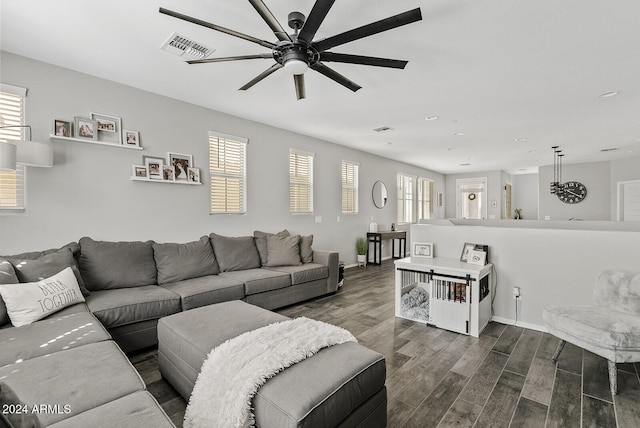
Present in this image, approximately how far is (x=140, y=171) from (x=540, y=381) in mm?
4408

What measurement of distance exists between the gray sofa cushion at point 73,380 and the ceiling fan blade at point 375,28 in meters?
2.16

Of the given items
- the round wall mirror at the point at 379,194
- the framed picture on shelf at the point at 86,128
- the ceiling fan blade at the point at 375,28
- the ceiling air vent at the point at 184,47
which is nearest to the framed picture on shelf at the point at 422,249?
the ceiling fan blade at the point at 375,28

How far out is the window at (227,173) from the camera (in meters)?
4.30

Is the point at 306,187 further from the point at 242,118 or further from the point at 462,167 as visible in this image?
the point at 462,167

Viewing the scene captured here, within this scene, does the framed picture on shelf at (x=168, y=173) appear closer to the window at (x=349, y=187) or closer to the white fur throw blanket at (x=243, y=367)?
the white fur throw blanket at (x=243, y=367)

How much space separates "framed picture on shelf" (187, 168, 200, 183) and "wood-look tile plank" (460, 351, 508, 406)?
12.3 ft

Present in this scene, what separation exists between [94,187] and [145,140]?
792mm

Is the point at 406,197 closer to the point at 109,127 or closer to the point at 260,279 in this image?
the point at 260,279

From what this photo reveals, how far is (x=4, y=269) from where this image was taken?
224cm

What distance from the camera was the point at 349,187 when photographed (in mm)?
6684

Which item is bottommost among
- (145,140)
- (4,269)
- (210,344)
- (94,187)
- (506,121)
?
(210,344)

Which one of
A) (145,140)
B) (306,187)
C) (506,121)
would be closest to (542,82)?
(506,121)

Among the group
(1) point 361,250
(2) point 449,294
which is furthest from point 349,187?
(2) point 449,294

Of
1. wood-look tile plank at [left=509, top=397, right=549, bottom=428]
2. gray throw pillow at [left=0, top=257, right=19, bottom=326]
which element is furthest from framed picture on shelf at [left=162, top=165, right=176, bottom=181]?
wood-look tile plank at [left=509, top=397, right=549, bottom=428]
